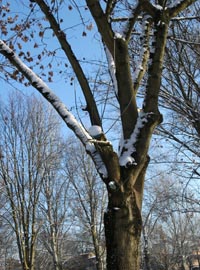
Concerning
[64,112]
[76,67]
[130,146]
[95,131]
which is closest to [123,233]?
[130,146]

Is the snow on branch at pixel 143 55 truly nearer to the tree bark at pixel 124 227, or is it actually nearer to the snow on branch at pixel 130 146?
the snow on branch at pixel 130 146

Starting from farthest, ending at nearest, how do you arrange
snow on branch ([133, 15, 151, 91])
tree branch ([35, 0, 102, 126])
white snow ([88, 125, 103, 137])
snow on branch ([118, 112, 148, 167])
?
snow on branch ([133, 15, 151, 91])
tree branch ([35, 0, 102, 126])
white snow ([88, 125, 103, 137])
snow on branch ([118, 112, 148, 167])

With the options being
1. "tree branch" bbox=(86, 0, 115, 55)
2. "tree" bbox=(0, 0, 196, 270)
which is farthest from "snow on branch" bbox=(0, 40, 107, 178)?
"tree branch" bbox=(86, 0, 115, 55)

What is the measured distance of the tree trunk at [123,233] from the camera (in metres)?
2.91

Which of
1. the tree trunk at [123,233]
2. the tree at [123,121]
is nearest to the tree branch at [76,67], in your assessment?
the tree at [123,121]

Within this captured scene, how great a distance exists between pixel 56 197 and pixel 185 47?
584 inches

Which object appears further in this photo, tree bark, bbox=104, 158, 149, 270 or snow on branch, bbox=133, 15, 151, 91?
snow on branch, bbox=133, 15, 151, 91

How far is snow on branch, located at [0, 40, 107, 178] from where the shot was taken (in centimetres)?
328

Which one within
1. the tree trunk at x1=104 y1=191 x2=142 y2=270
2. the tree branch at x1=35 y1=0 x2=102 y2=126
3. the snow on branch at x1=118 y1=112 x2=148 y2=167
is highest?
the tree branch at x1=35 y1=0 x2=102 y2=126

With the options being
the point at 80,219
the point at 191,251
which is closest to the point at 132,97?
the point at 80,219

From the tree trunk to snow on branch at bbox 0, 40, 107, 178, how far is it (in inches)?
13.7

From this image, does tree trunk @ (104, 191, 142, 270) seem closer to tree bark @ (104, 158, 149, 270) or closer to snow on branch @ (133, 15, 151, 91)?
tree bark @ (104, 158, 149, 270)

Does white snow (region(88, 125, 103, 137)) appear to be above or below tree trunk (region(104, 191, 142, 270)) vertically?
above

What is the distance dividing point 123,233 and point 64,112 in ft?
4.51
